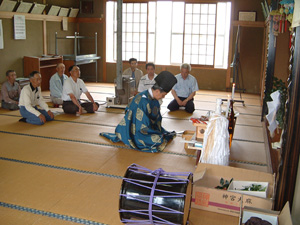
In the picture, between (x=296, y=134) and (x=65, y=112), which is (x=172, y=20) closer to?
(x=65, y=112)

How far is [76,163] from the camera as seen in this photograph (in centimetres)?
357

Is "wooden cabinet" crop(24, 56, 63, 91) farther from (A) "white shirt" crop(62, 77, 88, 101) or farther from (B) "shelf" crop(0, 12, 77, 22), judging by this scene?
(A) "white shirt" crop(62, 77, 88, 101)

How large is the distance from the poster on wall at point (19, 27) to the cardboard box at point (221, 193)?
6176 mm

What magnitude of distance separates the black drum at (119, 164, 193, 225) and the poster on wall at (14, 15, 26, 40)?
633cm

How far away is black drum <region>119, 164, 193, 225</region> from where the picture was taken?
7.32 ft

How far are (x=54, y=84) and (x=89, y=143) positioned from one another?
8.80 ft

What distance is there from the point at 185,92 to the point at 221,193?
12.6 ft

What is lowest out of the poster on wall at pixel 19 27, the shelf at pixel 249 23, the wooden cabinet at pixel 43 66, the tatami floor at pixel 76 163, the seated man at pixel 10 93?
the tatami floor at pixel 76 163

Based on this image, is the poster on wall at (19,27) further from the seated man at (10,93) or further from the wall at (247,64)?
the wall at (247,64)

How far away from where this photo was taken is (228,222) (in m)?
2.57

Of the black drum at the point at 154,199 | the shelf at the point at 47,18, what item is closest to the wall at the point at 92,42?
the shelf at the point at 47,18

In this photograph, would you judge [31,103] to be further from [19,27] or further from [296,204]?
[296,204]

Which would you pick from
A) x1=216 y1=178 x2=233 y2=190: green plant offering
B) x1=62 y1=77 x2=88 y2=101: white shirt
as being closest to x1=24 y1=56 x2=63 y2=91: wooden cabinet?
x1=62 y1=77 x2=88 y2=101: white shirt

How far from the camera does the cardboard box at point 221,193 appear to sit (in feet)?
8.38
